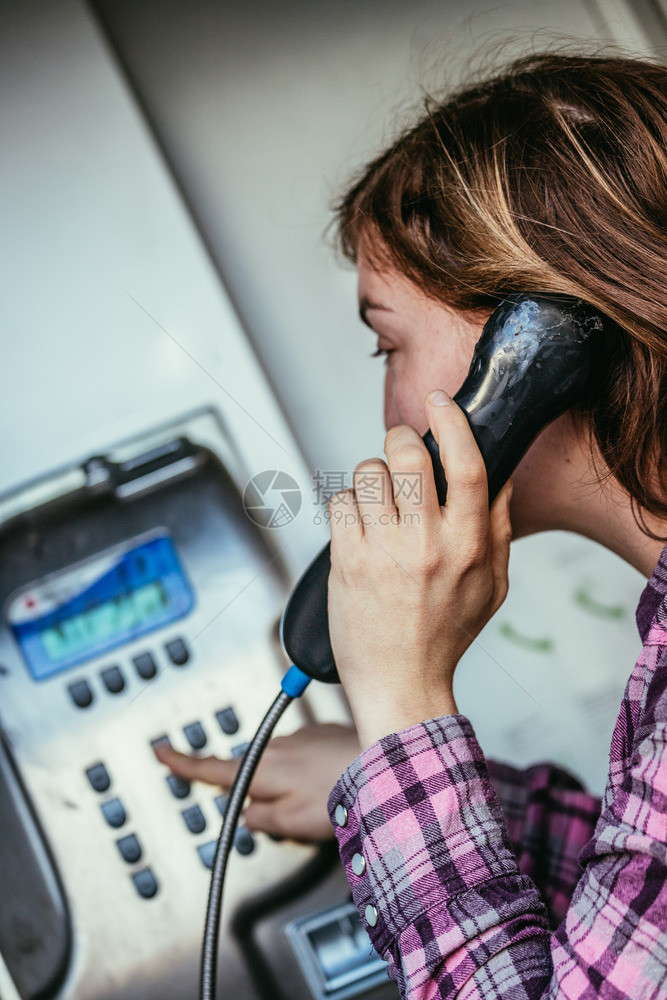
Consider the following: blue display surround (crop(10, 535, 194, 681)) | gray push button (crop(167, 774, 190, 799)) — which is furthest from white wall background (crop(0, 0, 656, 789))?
gray push button (crop(167, 774, 190, 799))

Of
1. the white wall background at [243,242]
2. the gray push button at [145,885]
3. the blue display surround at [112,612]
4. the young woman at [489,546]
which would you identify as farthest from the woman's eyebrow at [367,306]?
the gray push button at [145,885]

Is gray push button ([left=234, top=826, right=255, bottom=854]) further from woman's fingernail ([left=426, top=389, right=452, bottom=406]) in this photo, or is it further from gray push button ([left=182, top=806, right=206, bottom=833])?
woman's fingernail ([left=426, top=389, right=452, bottom=406])

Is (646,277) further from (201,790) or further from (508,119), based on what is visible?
(201,790)

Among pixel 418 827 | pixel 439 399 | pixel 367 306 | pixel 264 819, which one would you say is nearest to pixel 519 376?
pixel 439 399

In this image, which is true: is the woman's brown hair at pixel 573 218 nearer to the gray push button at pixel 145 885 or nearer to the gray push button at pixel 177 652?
the gray push button at pixel 177 652

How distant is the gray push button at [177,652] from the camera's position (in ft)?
2.03

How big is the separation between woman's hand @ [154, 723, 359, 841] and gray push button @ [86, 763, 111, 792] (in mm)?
41

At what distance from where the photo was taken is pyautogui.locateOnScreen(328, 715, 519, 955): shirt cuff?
0.44 meters

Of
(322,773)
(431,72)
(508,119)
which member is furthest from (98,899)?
(431,72)

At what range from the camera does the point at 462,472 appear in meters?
0.49

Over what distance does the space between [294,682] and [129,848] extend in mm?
191

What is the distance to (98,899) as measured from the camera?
583 mm

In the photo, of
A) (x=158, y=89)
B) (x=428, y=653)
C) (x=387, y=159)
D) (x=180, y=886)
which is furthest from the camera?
(x=158, y=89)

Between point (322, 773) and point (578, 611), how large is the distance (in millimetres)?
395
